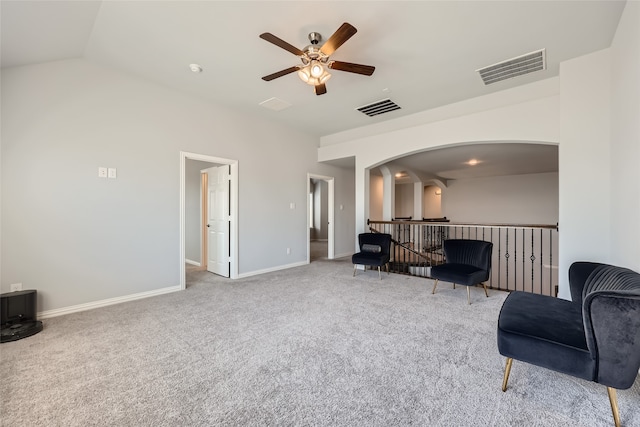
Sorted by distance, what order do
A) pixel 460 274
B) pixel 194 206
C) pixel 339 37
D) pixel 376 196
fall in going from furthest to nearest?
pixel 376 196 < pixel 194 206 < pixel 460 274 < pixel 339 37

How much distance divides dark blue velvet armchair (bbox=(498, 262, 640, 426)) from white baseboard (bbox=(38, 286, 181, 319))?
4.08m

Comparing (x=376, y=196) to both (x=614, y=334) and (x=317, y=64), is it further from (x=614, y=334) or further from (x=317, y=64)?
(x=614, y=334)

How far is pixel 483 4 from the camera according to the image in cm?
231

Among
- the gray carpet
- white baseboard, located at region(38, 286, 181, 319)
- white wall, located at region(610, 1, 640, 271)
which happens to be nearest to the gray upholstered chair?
the gray carpet

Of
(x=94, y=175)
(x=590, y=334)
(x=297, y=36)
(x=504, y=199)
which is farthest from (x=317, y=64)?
(x=504, y=199)

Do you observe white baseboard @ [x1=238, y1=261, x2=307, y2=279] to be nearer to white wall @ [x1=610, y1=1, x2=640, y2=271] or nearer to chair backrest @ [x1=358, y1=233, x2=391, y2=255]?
chair backrest @ [x1=358, y1=233, x2=391, y2=255]

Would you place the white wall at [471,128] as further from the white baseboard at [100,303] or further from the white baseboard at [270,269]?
the white baseboard at [100,303]

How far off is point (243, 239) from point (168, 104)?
8.06 feet

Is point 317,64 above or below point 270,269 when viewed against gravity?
above

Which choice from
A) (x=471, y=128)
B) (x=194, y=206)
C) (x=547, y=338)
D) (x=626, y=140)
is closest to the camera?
(x=547, y=338)

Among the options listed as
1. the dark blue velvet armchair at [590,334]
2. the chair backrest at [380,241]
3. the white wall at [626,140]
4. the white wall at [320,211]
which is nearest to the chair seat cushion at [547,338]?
the dark blue velvet armchair at [590,334]

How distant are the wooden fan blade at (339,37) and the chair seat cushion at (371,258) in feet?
10.5

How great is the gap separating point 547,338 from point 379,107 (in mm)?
3967

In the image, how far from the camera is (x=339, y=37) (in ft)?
7.28
